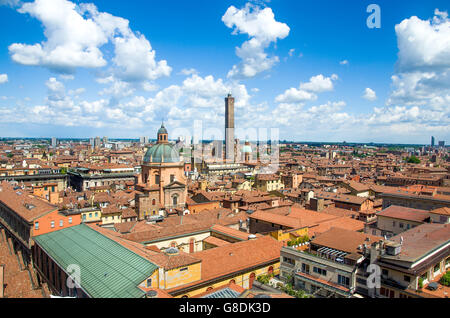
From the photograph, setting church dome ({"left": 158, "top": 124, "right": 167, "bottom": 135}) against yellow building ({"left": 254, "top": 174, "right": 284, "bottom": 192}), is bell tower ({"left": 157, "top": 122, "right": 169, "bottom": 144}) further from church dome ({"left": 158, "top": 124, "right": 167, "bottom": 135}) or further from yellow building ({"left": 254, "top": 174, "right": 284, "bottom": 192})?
yellow building ({"left": 254, "top": 174, "right": 284, "bottom": 192})

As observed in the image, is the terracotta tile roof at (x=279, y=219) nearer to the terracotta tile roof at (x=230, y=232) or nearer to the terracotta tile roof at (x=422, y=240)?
the terracotta tile roof at (x=230, y=232)

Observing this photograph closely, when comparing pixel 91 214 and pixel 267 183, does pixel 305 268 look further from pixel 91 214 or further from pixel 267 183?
pixel 267 183

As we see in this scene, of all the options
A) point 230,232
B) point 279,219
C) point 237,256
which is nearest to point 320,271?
point 237,256

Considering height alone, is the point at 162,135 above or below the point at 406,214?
above

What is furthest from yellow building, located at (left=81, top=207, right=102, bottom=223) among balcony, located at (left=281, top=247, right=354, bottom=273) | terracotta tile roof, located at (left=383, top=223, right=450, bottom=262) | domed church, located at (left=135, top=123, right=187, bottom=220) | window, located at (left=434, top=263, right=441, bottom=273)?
window, located at (left=434, top=263, right=441, bottom=273)

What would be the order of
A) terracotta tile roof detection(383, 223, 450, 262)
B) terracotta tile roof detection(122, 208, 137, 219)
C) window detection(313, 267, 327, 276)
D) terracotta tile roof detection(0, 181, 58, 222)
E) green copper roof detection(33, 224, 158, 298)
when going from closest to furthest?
green copper roof detection(33, 224, 158, 298) → terracotta tile roof detection(383, 223, 450, 262) → window detection(313, 267, 327, 276) → terracotta tile roof detection(0, 181, 58, 222) → terracotta tile roof detection(122, 208, 137, 219)

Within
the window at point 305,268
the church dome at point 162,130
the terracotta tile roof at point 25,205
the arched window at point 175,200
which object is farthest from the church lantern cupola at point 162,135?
the window at point 305,268
